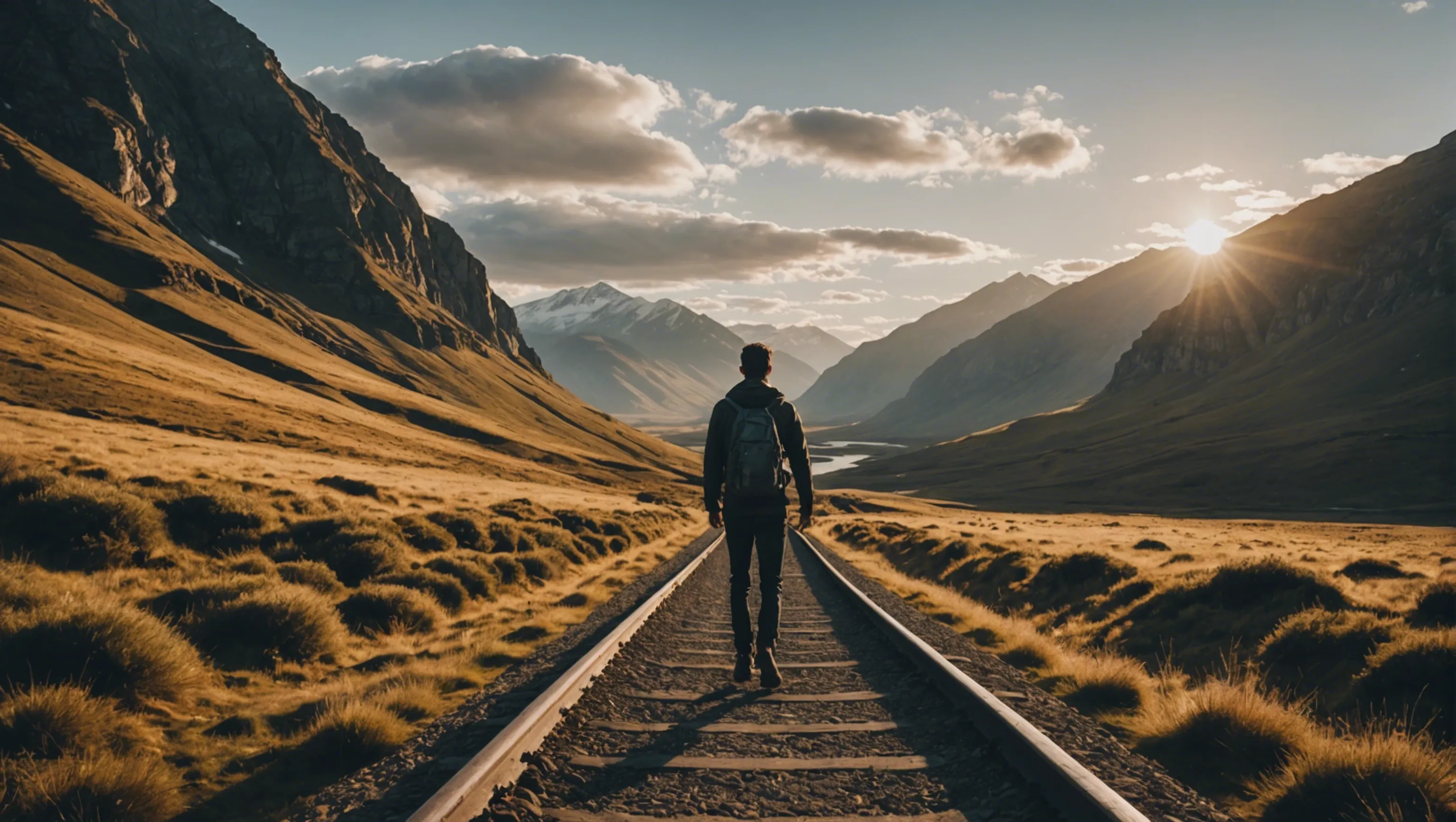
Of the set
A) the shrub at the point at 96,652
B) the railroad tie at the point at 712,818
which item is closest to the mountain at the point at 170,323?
the shrub at the point at 96,652

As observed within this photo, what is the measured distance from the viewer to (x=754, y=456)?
7270 mm

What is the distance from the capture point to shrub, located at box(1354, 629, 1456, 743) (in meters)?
6.84

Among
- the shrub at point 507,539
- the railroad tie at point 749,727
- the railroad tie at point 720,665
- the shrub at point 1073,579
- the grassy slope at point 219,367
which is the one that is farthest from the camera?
the grassy slope at point 219,367

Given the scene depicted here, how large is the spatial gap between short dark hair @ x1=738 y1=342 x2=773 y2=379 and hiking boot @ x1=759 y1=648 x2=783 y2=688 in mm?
2766

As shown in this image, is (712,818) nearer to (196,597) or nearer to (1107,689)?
(1107,689)

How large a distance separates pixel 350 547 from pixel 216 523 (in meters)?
2.60

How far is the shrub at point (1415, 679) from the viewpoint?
6836mm

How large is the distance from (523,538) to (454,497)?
13680mm

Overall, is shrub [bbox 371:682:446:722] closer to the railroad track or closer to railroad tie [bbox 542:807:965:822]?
the railroad track

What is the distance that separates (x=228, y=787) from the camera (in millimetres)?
4965

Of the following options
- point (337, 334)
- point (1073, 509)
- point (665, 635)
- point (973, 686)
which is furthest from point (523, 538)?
point (337, 334)

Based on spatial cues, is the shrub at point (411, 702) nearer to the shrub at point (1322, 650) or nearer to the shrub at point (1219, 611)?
the shrub at point (1322, 650)

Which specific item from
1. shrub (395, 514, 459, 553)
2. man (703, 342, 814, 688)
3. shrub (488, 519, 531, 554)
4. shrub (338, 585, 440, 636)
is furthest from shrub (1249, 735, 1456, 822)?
shrub (488, 519, 531, 554)

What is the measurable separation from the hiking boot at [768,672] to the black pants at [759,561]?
0.10m
